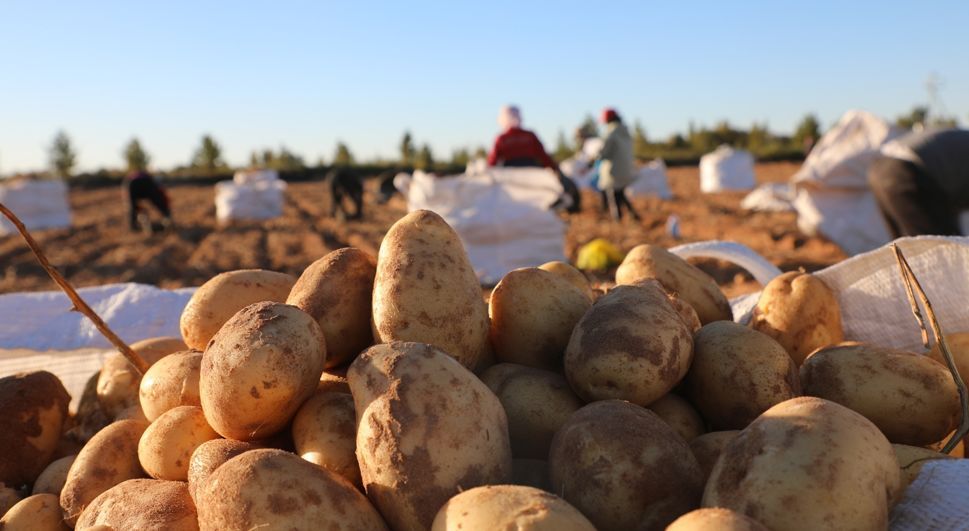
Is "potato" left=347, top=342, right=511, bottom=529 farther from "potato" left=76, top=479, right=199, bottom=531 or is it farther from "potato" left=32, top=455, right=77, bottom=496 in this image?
"potato" left=32, top=455, right=77, bottom=496

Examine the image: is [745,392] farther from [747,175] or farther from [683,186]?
[683,186]

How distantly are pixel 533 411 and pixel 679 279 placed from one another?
948 mm

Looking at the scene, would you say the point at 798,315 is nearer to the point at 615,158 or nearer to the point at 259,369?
the point at 259,369

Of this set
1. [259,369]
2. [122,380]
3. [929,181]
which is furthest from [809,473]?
[929,181]

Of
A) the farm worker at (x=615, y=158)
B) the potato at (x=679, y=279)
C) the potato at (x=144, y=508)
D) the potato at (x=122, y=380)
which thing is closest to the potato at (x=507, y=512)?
the potato at (x=144, y=508)

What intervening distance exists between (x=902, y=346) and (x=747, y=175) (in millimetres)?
18830

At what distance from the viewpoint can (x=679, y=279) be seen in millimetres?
2627

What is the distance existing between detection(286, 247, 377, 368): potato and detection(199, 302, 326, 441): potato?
206 mm

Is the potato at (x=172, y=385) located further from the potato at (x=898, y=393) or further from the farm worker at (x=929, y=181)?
the farm worker at (x=929, y=181)

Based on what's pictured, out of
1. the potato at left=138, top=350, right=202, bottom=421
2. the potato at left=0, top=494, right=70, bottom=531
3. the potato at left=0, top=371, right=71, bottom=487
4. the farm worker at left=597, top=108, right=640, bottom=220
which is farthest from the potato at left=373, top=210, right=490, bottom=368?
the farm worker at left=597, top=108, right=640, bottom=220

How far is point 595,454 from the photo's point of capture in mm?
1567

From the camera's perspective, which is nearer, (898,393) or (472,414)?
(472,414)

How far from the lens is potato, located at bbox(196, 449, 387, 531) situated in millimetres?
1446

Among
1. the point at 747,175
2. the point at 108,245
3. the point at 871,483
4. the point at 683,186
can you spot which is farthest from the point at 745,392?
the point at 683,186
